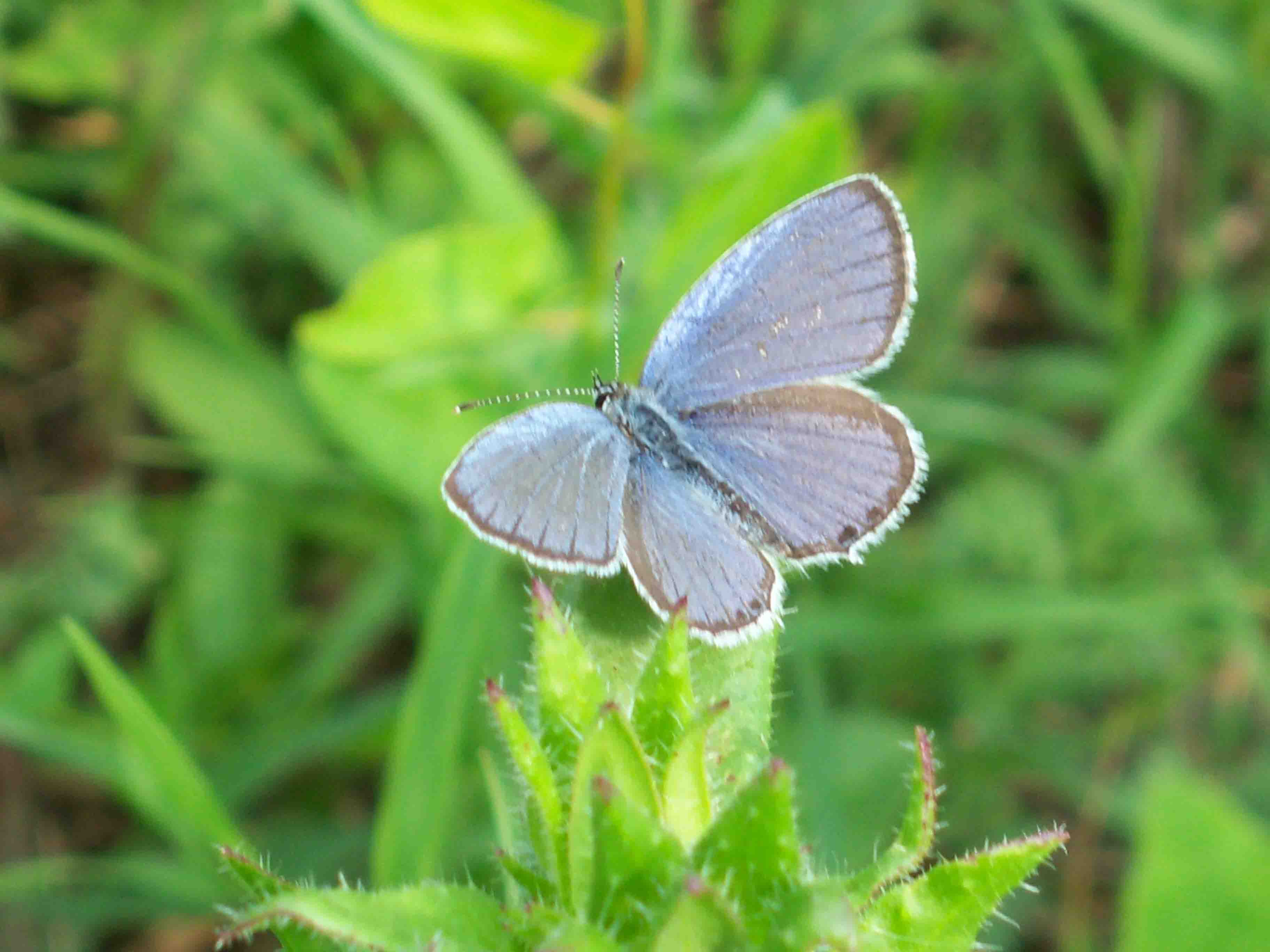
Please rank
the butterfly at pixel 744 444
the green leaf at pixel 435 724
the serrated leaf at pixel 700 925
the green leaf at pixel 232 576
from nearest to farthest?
1. the serrated leaf at pixel 700 925
2. the butterfly at pixel 744 444
3. the green leaf at pixel 435 724
4. the green leaf at pixel 232 576

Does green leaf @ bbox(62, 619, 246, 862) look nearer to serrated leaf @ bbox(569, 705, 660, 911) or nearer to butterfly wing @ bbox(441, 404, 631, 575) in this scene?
butterfly wing @ bbox(441, 404, 631, 575)

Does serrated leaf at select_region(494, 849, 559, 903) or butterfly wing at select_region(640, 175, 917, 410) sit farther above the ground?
butterfly wing at select_region(640, 175, 917, 410)

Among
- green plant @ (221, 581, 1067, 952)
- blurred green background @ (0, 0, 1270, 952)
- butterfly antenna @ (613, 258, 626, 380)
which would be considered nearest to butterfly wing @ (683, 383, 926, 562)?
butterfly antenna @ (613, 258, 626, 380)

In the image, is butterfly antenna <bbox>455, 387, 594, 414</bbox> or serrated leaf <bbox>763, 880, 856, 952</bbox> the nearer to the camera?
serrated leaf <bbox>763, 880, 856, 952</bbox>

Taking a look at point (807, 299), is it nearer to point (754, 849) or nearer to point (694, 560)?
point (694, 560)

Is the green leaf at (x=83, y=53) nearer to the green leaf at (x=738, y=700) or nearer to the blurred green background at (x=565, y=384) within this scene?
the blurred green background at (x=565, y=384)

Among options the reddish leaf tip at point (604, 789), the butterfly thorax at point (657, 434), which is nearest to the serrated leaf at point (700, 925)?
the reddish leaf tip at point (604, 789)
